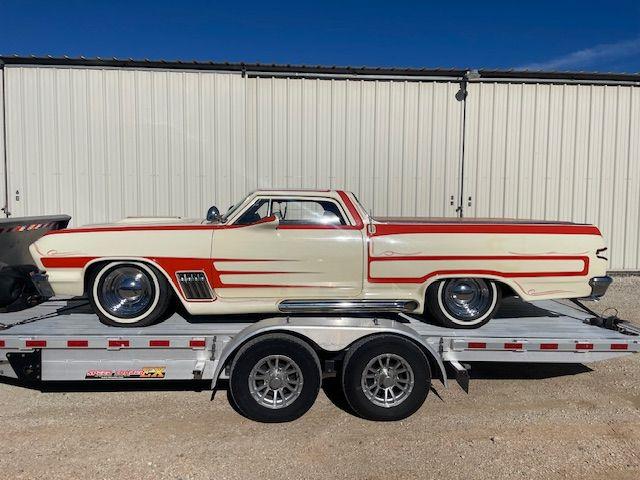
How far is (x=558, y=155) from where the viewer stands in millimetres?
9461

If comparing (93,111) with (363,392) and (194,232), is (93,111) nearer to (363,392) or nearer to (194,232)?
(194,232)

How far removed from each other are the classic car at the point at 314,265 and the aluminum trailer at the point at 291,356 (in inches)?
14.3

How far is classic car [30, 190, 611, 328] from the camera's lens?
4.22 m

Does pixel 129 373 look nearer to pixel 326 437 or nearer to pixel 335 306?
pixel 326 437

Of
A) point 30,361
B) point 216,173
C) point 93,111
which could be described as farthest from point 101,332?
point 93,111

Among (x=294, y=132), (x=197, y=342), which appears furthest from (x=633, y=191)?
(x=197, y=342)

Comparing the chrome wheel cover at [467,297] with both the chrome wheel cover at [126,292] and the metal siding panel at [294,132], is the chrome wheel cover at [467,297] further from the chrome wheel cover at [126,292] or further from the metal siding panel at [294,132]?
the metal siding panel at [294,132]

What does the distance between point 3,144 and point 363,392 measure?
8335 millimetres

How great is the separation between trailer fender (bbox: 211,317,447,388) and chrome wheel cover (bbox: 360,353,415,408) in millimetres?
214

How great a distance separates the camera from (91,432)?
3.63 m

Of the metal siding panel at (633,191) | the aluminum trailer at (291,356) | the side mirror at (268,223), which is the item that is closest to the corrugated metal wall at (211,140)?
the metal siding panel at (633,191)

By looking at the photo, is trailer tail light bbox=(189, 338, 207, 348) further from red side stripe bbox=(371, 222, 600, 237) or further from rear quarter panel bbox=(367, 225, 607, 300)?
red side stripe bbox=(371, 222, 600, 237)

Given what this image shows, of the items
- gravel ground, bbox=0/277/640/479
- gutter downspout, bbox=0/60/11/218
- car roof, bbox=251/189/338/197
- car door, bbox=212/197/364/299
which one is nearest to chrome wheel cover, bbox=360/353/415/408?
gravel ground, bbox=0/277/640/479

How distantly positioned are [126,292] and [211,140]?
5205mm
